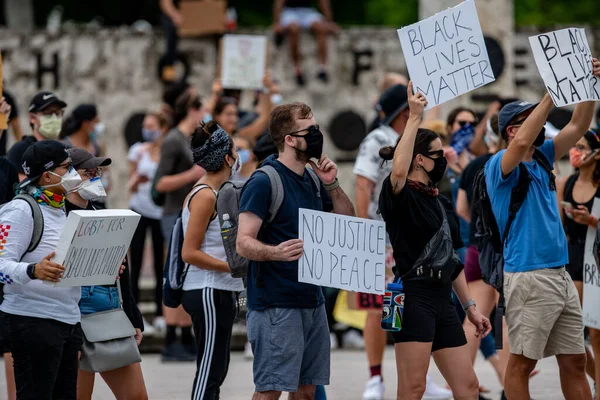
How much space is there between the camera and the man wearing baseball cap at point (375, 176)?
8.66 metres

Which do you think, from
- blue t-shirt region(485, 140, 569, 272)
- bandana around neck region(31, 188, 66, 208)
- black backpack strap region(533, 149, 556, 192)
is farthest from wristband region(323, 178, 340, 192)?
bandana around neck region(31, 188, 66, 208)

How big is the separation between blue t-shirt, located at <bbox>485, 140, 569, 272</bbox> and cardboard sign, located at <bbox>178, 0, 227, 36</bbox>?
8.25 m

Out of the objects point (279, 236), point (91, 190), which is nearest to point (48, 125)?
point (91, 190)

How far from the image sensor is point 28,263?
6.04m

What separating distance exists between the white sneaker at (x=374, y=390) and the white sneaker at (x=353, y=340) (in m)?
3.01

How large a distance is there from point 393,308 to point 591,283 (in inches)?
86.0

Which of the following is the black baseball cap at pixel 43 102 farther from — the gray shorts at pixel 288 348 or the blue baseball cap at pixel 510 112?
the blue baseball cap at pixel 510 112

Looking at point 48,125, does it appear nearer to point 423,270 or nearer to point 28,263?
point 28,263

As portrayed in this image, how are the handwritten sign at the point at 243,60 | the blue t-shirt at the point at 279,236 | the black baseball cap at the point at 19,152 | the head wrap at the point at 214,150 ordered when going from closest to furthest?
the blue t-shirt at the point at 279,236 < the head wrap at the point at 214,150 < the black baseball cap at the point at 19,152 < the handwritten sign at the point at 243,60

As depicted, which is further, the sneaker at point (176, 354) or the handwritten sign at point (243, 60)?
the handwritten sign at point (243, 60)

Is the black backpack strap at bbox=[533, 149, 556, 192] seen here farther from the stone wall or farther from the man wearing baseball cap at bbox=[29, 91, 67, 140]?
the stone wall

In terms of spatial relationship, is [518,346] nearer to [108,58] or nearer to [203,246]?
[203,246]

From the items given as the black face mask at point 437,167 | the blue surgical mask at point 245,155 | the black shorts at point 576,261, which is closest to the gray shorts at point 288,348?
the black face mask at point 437,167

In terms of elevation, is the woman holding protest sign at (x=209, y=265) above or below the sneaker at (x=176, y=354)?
above
